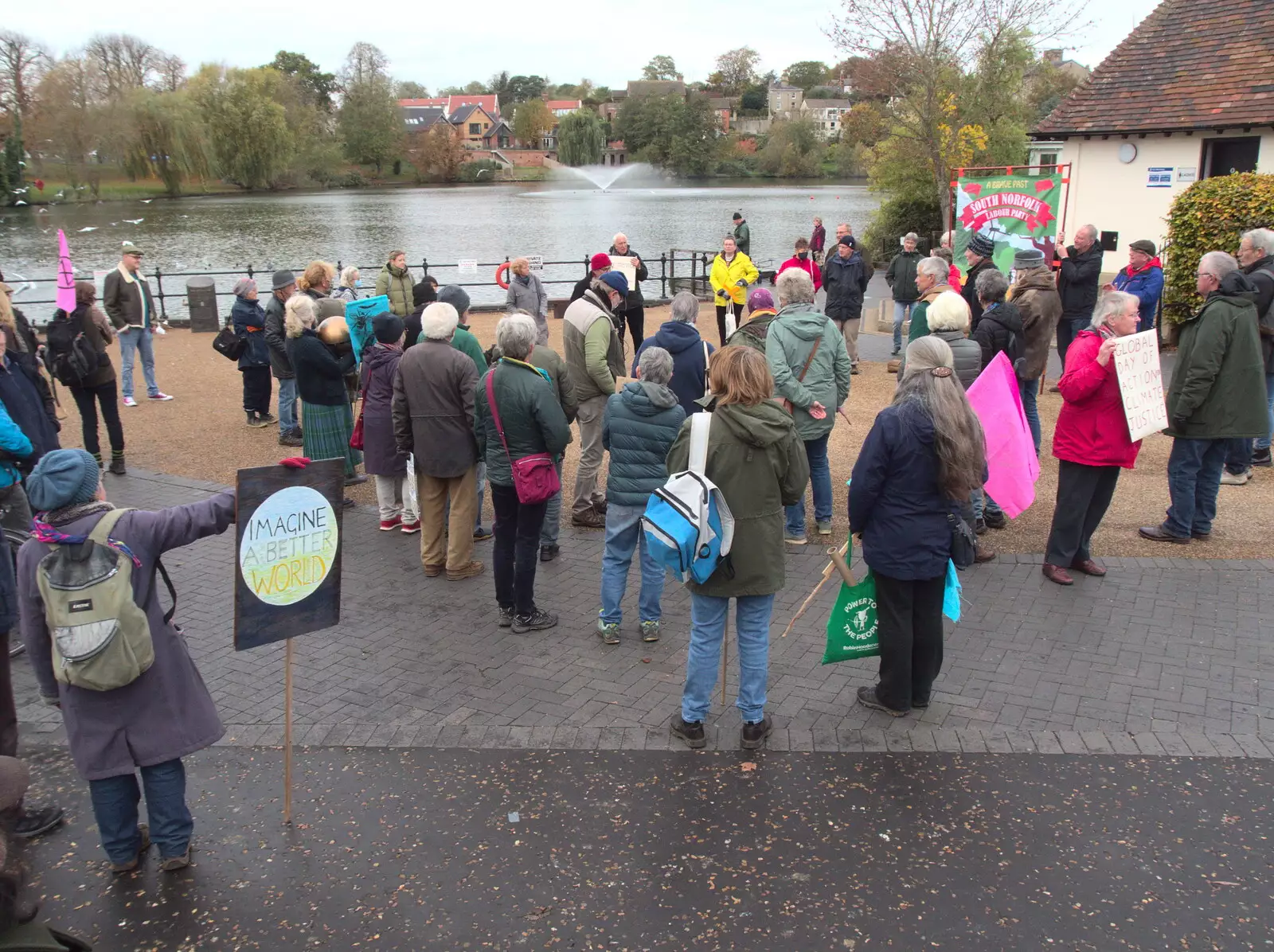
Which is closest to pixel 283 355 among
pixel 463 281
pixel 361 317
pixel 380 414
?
pixel 361 317

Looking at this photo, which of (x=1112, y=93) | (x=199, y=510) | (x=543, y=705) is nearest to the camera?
(x=199, y=510)

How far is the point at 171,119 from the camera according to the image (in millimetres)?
46125

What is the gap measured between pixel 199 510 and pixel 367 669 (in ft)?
6.63

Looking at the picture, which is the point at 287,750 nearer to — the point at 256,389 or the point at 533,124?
the point at 256,389

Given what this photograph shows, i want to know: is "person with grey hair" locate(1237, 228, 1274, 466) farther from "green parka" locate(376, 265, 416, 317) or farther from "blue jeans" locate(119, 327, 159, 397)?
"blue jeans" locate(119, 327, 159, 397)

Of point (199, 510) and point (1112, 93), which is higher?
point (1112, 93)

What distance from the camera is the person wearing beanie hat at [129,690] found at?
3.20m

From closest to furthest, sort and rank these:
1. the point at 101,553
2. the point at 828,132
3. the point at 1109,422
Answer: the point at 101,553 < the point at 1109,422 < the point at 828,132

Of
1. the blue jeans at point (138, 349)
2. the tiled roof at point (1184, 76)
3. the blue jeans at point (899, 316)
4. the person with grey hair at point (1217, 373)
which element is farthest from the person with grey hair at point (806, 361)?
the tiled roof at point (1184, 76)

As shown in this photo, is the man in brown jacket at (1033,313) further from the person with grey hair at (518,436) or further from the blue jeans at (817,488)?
the person with grey hair at (518,436)

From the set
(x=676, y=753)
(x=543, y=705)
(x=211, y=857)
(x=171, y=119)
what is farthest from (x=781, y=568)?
(x=171, y=119)

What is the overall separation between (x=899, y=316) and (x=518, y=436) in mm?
8715

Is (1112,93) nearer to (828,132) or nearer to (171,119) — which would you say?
(171,119)

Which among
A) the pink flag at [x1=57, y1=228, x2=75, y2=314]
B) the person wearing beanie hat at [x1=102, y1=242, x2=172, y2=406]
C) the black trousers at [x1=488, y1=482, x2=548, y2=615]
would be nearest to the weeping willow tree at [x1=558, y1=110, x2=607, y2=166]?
the person wearing beanie hat at [x1=102, y1=242, x2=172, y2=406]
